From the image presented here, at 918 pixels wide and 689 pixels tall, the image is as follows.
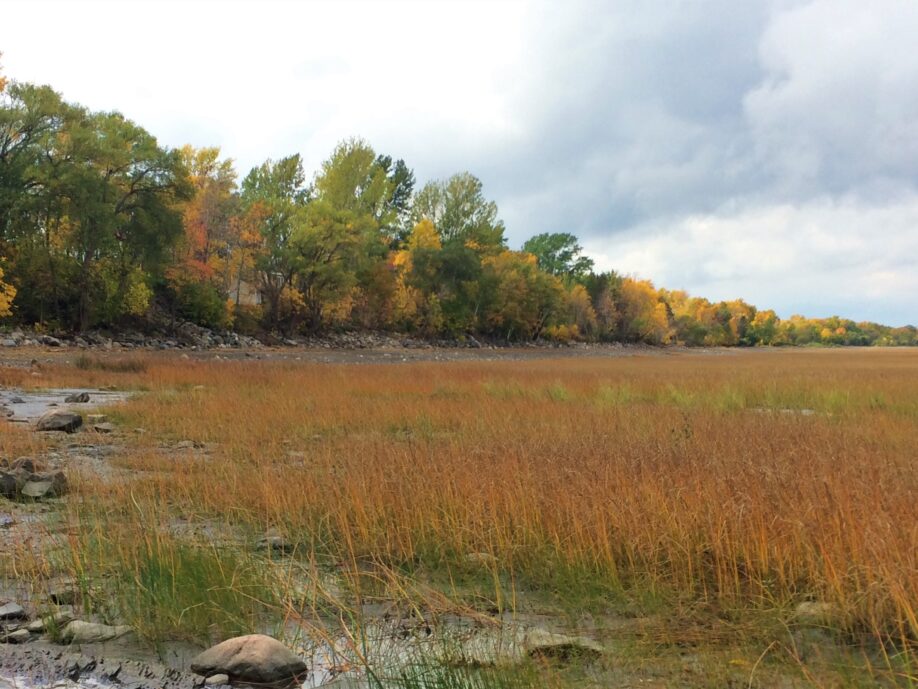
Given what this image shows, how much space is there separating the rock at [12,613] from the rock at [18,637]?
259 mm

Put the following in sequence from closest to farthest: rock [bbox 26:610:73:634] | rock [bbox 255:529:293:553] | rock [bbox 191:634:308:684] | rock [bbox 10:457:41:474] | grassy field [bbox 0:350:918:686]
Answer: rock [bbox 191:634:308:684], grassy field [bbox 0:350:918:686], rock [bbox 26:610:73:634], rock [bbox 255:529:293:553], rock [bbox 10:457:41:474]

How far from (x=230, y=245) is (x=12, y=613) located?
178ft

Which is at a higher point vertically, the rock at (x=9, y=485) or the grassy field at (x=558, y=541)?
the grassy field at (x=558, y=541)

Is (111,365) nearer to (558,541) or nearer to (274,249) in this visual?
(558,541)

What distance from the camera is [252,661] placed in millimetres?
3078

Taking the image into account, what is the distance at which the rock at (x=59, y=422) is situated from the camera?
10.3 metres

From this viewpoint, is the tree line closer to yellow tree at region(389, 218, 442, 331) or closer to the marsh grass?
yellow tree at region(389, 218, 442, 331)

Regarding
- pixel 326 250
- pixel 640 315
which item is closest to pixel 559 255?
pixel 640 315

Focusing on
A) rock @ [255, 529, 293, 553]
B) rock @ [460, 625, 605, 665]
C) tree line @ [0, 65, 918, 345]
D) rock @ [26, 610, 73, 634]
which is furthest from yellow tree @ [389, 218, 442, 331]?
rock @ [460, 625, 605, 665]

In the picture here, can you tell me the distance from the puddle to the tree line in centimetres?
2052

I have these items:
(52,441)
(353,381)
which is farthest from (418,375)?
(52,441)

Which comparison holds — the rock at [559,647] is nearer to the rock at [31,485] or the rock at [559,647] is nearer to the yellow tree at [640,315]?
the rock at [31,485]

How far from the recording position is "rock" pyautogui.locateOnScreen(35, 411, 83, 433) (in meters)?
10.3

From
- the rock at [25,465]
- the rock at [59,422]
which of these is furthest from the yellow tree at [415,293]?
the rock at [25,465]
